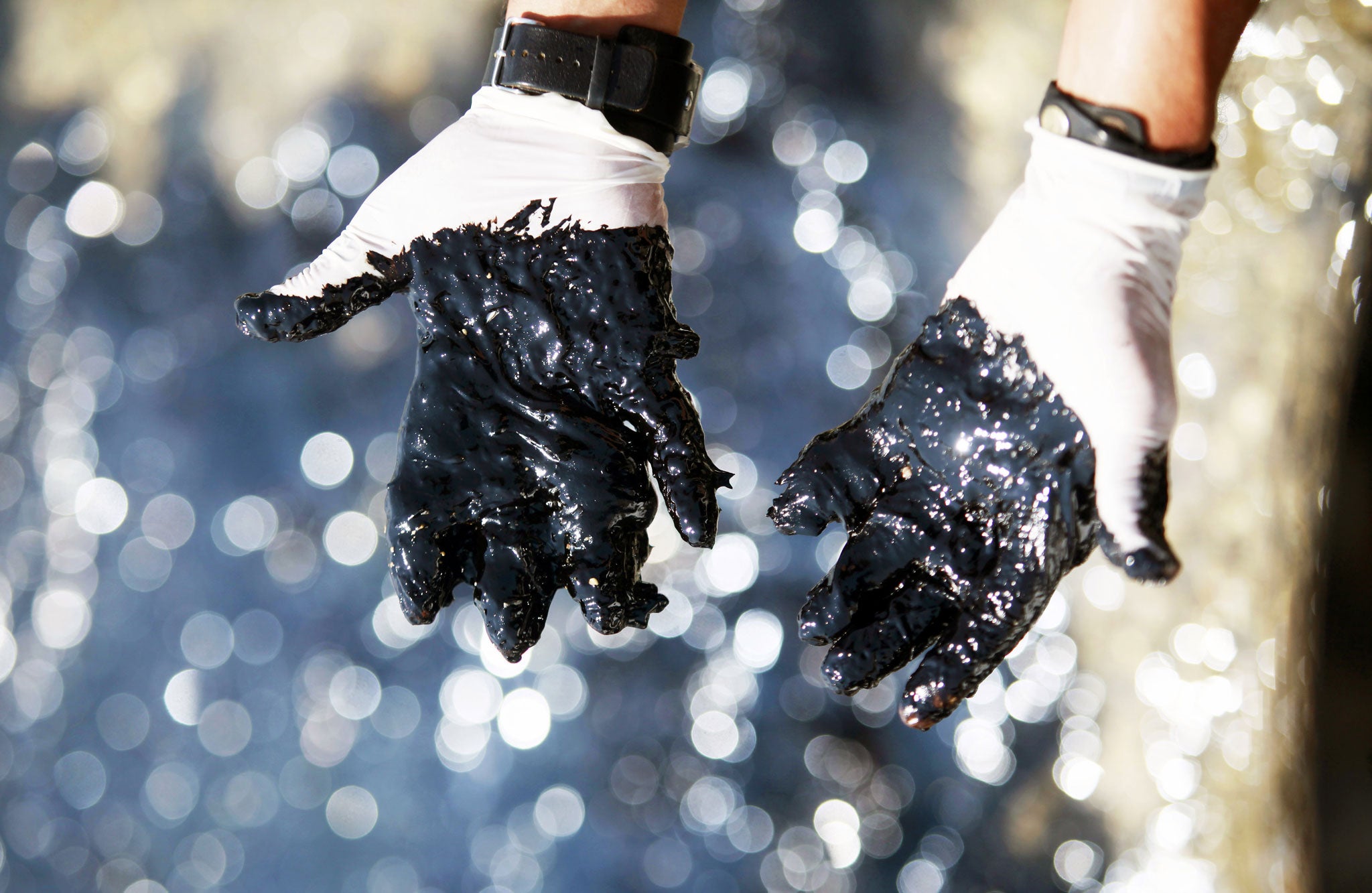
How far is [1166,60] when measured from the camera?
515 mm

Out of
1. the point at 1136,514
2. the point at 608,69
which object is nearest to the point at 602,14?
the point at 608,69

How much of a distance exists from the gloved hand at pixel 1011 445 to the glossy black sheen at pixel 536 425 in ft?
0.37

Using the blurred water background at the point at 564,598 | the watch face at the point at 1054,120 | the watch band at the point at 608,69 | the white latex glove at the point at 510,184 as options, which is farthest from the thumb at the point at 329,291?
the blurred water background at the point at 564,598

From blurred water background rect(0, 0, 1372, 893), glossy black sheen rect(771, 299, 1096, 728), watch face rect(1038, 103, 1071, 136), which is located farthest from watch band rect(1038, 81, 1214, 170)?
blurred water background rect(0, 0, 1372, 893)

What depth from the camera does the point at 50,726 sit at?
1.32 meters

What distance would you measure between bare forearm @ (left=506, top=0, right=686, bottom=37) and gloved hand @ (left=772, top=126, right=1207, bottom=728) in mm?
301

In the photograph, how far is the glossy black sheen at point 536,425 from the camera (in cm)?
62

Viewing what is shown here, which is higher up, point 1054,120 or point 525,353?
point 1054,120

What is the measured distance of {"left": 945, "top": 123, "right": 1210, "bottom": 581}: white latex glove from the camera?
19.9 inches

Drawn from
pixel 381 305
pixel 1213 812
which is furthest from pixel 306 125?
pixel 1213 812

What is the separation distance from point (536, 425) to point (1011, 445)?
33cm

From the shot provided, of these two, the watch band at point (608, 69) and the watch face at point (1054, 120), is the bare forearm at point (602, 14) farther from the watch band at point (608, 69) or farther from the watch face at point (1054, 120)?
the watch face at point (1054, 120)

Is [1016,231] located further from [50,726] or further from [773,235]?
[50,726]

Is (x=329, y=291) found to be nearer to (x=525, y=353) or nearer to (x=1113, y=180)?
(x=525, y=353)
